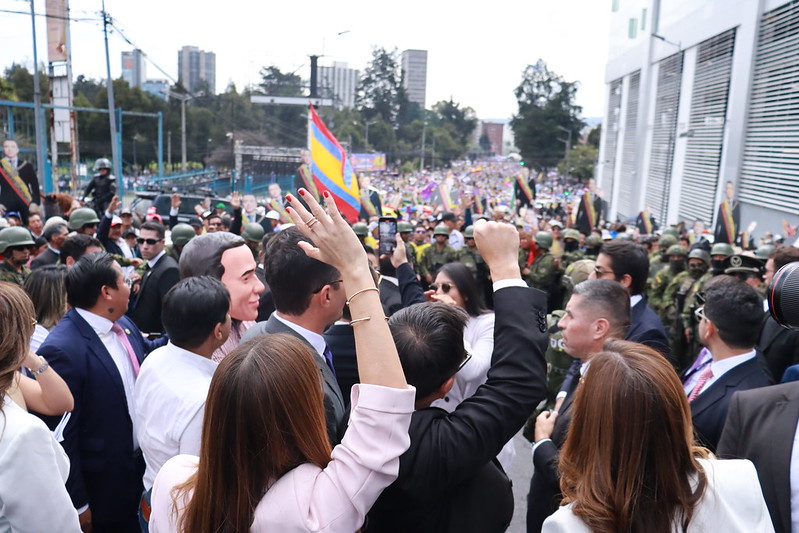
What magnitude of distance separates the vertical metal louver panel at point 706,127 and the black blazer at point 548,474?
19548 millimetres

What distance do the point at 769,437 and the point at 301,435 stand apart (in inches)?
62.3

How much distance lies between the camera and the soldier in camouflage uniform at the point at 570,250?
9.61m

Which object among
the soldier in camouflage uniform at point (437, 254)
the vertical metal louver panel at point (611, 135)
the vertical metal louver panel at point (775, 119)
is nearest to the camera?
the soldier in camouflage uniform at point (437, 254)

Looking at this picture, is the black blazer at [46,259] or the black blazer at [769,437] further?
the black blazer at [46,259]

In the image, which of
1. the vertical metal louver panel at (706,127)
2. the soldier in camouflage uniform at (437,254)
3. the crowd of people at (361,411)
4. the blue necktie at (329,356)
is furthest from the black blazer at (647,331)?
the vertical metal louver panel at (706,127)

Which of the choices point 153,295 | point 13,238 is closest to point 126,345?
point 153,295

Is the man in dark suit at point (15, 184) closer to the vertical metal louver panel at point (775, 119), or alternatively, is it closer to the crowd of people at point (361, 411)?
the crowd of people at point (361, 411)

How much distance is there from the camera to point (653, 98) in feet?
97.3

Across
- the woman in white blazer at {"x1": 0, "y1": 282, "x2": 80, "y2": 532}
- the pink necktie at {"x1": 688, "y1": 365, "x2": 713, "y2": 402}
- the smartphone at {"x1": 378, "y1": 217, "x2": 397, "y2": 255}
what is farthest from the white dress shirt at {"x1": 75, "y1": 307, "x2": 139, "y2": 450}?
the pink necktie at {"x1": 688, "y1": 365, "x2": 713, "y2": 402}

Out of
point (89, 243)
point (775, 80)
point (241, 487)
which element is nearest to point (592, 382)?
point (241, 487)

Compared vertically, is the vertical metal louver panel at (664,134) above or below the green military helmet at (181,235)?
above

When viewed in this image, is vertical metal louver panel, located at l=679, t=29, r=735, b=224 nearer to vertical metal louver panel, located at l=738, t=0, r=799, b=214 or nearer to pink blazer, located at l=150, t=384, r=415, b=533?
vertical metal louver panel, located at l=738, t=0, r=799, b=214

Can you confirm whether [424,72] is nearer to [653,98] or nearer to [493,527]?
[653,98]

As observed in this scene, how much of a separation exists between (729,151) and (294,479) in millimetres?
19767
